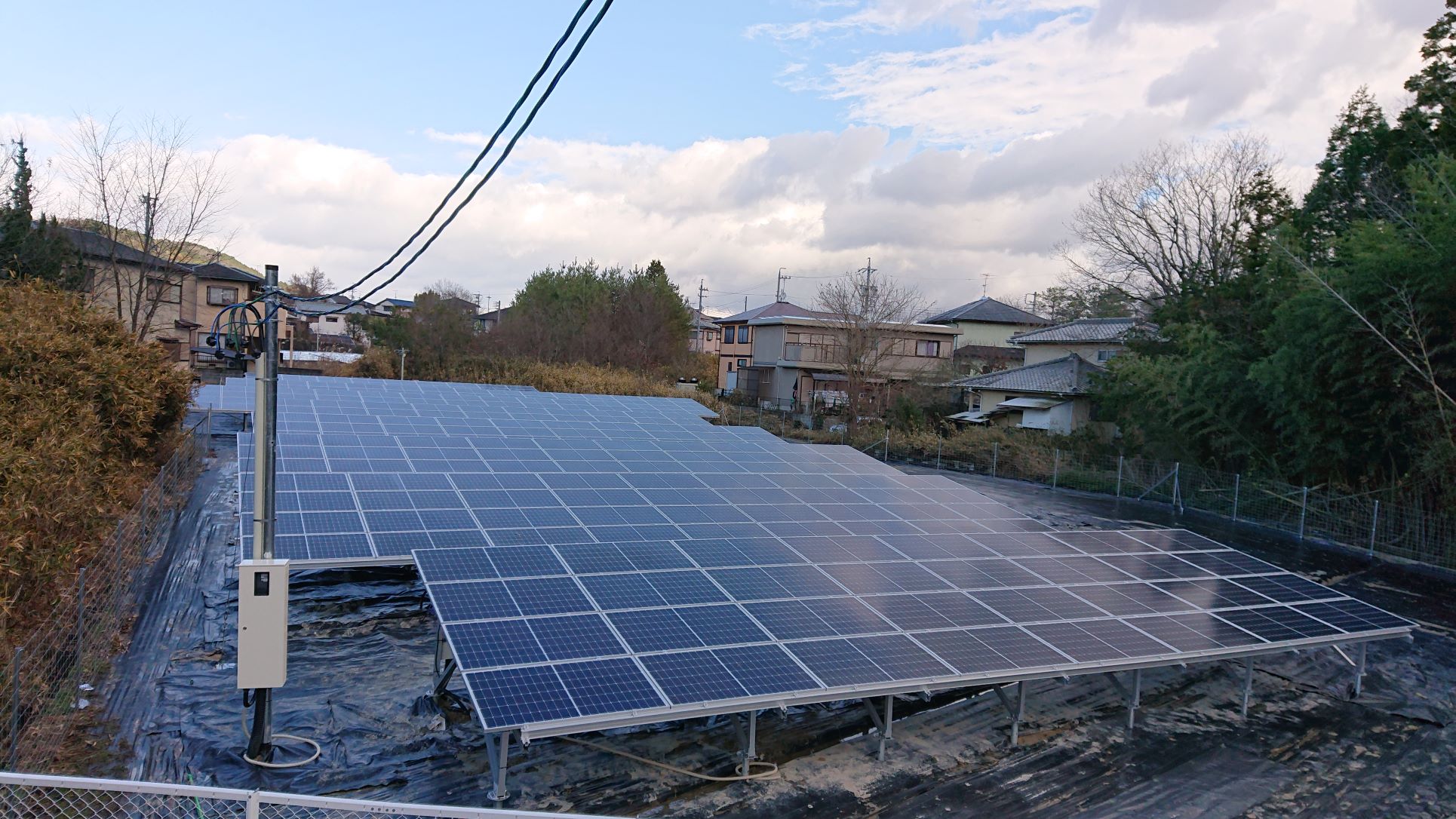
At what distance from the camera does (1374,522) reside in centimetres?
2156

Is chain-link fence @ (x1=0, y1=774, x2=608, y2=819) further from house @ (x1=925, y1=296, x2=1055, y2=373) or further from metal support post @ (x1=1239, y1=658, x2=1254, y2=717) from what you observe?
house @ (x1=925, y1=296, x2=1055, y2=373)

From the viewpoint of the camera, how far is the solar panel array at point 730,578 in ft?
27.2

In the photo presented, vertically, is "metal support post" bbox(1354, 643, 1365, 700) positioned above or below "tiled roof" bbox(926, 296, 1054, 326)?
below

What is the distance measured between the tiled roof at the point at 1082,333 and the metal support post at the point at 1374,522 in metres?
26.1

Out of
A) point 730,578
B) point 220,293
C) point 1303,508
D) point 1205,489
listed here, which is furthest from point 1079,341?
point 220,293

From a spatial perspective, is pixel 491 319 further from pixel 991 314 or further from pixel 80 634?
pixel 80 634

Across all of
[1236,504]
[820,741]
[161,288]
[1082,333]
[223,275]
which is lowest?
[820,741]

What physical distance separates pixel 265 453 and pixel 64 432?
745 cm

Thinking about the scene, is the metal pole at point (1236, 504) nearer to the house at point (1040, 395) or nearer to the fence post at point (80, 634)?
the house at point (1040, 395)

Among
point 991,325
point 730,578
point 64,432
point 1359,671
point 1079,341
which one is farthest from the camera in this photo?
point 991,325

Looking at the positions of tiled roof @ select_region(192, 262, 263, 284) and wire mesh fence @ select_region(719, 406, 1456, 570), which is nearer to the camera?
wire mesh fence @ select_region(719, 406, 1456, 570)

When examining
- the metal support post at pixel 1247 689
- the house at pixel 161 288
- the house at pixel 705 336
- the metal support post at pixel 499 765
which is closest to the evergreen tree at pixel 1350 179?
the metal support post at pixel 1247 689

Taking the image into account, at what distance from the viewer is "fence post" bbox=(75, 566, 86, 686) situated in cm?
892

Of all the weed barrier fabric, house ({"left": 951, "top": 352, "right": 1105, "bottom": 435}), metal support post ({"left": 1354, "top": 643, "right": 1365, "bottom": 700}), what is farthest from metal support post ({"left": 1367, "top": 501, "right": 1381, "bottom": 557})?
house ({"left": 951, "top": 352, "right": 1105, "bottom": 435})
